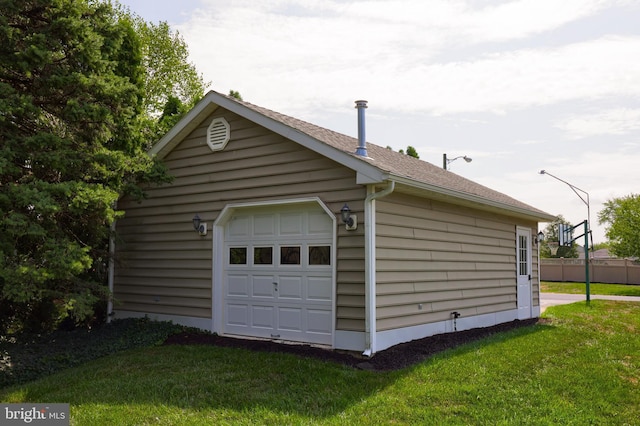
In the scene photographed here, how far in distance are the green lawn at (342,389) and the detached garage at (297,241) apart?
3.62 feet

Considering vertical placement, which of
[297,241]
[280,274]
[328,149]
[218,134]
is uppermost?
[218,134]

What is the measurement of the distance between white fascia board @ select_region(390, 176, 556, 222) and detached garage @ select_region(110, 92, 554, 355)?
31mm

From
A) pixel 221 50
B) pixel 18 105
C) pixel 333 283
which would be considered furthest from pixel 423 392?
pixel 221 50

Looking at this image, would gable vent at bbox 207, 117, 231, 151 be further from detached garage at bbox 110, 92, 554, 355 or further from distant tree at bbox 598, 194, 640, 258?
distant tree at bbox 598, 194, 640, 258

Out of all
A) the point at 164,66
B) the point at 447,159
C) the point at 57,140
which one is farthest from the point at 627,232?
the point at 57,140

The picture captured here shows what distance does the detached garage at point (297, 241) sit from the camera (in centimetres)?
802

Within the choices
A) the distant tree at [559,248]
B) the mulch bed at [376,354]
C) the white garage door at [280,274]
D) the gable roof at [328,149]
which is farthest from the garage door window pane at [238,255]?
the distant tree at [559,248]

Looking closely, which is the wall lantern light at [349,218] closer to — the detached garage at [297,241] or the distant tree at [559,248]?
the detached garage at [297,241]

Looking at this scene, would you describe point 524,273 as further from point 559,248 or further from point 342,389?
point 559,248

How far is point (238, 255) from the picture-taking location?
9.75 meters

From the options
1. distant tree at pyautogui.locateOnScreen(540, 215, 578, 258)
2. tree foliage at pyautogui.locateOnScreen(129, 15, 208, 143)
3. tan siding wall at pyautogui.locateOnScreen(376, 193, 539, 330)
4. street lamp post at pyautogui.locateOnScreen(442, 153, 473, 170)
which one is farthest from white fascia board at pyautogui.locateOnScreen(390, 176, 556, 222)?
tree foliage at pyautogui.locateOnScreen(129, 15, 208, 143)

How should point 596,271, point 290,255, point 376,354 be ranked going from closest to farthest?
point 376,354, point 290,255, point 596,271

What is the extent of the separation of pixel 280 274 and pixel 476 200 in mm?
3871

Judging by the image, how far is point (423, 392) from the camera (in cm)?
605
